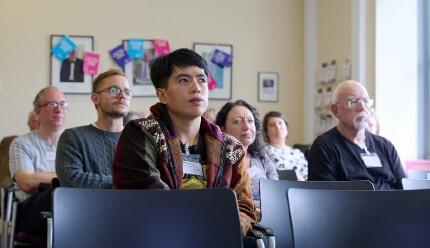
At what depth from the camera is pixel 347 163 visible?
3.17 m

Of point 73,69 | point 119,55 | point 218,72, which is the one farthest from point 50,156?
point 218,72

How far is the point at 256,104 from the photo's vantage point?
6242mm

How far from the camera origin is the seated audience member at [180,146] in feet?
6.51

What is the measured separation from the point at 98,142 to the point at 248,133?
0.95 meters

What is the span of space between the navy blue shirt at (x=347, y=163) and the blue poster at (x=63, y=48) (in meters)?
3.35

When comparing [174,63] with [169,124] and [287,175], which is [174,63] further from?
[287,175]

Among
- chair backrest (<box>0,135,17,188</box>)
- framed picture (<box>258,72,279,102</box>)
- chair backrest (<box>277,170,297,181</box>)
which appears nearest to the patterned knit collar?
chair backrest (<box>277,170,297,181</box>)

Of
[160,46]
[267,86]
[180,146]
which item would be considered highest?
[160,46]

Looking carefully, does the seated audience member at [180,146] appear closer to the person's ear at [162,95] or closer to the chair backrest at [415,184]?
the person's ear at [162,95]

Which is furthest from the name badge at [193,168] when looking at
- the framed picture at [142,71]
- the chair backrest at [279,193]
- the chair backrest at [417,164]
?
the framed picture at [142,71]

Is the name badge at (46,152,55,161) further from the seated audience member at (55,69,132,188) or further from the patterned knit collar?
the patterned knit collar

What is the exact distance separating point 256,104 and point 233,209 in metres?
4.61

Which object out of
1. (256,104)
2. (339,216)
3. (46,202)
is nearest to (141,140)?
(339,216)

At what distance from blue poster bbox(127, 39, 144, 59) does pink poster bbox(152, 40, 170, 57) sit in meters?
0.15
